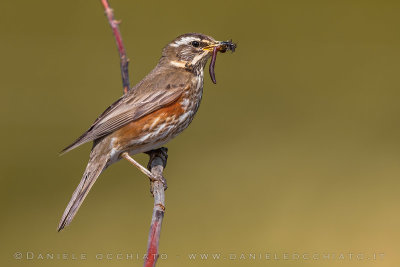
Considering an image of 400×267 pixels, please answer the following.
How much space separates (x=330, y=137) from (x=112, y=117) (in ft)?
8.68

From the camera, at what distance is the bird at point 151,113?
3.82 meters

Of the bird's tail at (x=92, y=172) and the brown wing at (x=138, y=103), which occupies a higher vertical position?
the brown wing at (x=138, y=103)

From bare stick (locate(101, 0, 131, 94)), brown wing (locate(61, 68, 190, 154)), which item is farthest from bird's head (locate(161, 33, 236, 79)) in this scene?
bare stick (locate(101, 0, 131, 94))

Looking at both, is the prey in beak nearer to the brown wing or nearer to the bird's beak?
the bird's beak

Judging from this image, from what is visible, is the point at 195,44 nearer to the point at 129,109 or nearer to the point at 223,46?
the point at 223,46

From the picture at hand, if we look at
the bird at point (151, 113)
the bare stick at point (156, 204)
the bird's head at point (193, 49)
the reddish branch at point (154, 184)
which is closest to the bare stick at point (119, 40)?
the reddish branch at point (154, 184)

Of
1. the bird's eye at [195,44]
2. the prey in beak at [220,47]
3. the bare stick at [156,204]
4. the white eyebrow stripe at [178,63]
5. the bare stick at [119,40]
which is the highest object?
the bird's eye at [195,44]

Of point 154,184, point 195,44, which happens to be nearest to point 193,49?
point 195,44

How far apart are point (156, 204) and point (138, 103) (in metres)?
0.69

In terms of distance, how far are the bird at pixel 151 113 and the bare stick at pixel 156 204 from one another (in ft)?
0.33

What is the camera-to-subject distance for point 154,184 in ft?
12.4

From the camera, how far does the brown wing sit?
381cm

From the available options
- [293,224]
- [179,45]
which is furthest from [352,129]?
[179,45]

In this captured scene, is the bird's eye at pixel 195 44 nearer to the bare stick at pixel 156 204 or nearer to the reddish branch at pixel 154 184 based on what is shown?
the reddish branch at pixel 154 184
